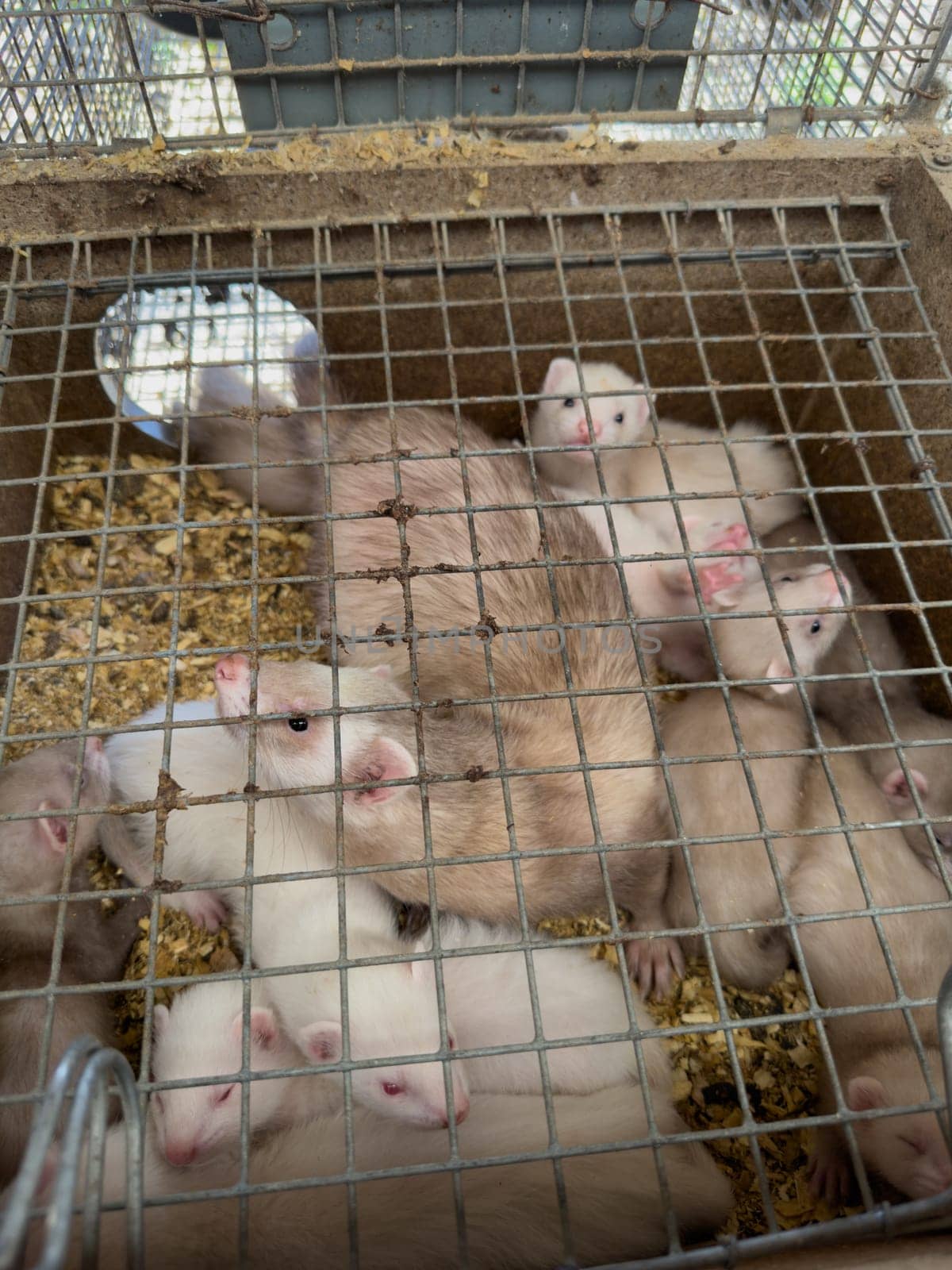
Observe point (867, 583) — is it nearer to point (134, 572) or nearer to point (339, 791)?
point (339, 791)

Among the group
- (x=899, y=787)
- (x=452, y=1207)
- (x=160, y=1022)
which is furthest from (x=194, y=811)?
(x=899, y=787)

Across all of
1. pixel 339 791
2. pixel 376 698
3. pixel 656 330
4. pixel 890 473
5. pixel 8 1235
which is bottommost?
pixel 8 1235

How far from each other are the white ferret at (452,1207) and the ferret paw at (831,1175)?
363mm

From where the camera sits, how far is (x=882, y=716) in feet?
7.64

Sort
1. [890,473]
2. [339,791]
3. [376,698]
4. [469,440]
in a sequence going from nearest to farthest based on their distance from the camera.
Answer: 1. [339,791]
2. [376,698]
3. [469,440]
4. [890,473]

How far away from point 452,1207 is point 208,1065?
63 cm

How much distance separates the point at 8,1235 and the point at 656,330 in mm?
2788

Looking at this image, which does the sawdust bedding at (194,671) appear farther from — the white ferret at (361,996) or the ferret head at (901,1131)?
the white ferret at (361,996)

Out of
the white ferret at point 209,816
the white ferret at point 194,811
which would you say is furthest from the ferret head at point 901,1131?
the white ferret at point 194,811

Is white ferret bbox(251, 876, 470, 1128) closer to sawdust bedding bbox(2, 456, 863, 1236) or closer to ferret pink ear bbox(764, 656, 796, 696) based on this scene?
sawdust bedding bbox(2, 456, 863, 1236)

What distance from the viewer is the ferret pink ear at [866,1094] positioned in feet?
5.52

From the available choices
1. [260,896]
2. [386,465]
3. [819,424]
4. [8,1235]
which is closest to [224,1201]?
[260,896]

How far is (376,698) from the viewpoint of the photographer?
203 cm

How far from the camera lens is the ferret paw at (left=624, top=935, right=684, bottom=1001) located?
7.26 ft
